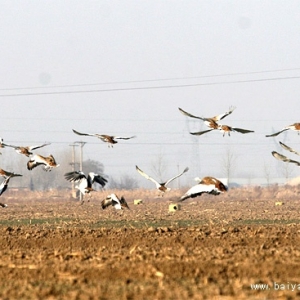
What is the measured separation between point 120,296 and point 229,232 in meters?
Answer: 13.2

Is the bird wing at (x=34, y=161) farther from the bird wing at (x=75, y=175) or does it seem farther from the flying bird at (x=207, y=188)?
the flying bird at (x=207, y=188)

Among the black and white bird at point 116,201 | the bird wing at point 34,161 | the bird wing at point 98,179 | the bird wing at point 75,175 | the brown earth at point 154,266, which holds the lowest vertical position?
the brown earth at point 154,266

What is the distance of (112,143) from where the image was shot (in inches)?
1154

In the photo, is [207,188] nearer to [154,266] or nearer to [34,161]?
[34,161]

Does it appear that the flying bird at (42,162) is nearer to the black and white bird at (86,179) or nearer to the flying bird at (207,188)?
the black and white bird at (86,179)

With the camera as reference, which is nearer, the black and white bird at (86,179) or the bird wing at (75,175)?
the black and white bird at (86,179)

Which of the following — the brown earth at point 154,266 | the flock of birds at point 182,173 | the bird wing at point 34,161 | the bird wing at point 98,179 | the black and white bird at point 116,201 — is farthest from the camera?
the black and white bird at point 116,201

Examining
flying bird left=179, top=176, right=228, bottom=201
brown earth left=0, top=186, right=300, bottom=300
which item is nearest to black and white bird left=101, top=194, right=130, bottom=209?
flying bird left=179, top=176, right=228, bottom=201

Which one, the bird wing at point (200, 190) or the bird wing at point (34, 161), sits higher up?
the bird wing at point (34, 161)

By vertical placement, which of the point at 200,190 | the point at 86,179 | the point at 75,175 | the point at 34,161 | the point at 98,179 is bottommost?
the point at 200,190

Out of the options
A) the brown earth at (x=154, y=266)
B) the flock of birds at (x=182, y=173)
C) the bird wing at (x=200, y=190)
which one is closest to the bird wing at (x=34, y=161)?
the flock of birds at (x=182, y=173)

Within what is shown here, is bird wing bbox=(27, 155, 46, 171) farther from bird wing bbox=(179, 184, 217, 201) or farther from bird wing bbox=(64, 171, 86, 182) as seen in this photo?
bird wing bbox=(179, 184, 217, 201)

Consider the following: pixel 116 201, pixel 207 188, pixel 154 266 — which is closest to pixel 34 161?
pixel 116 201

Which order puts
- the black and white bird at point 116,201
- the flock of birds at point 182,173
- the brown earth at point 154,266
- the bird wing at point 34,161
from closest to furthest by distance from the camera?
the brown earth at point 154,266, the flock of birds at point 182,173, the bird wing at point 34,161, the black and white bird at point 116,201
